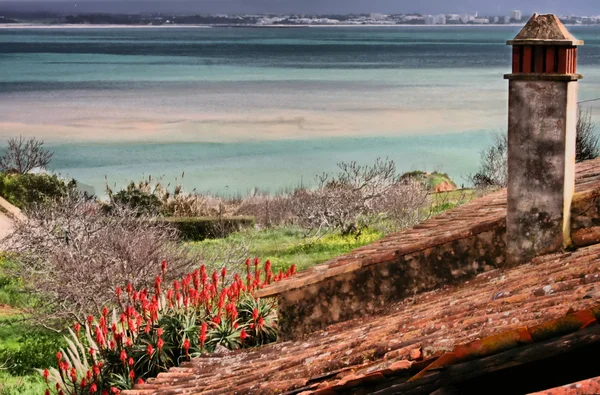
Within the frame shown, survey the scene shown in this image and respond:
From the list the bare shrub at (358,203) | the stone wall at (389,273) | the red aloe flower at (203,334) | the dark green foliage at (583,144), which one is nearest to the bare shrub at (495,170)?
the dark green foliage at (583,144)

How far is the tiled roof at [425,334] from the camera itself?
196 inches

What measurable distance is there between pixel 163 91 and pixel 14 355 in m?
111

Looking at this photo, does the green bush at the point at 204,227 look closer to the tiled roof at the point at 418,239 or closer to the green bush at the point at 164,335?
the green bush at the point at 164,335

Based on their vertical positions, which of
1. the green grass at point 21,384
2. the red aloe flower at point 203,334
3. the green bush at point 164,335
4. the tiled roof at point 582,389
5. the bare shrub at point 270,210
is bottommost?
the bare shrub at point 270,210

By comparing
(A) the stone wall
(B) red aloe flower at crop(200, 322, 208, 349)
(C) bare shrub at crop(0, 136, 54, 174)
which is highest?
(A) the stone wall

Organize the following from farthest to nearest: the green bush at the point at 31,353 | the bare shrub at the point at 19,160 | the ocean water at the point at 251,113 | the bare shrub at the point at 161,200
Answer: the ocean water at the point at 251,113 → the bare shrub at the point at 19,160 → the bare shrub at the point at 161,200 → the green bush at the point at 31,353

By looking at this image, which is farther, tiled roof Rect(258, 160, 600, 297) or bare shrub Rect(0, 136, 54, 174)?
bare shrub Rect(0, 136, 54, 174)

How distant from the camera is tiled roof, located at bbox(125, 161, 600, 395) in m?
4.98

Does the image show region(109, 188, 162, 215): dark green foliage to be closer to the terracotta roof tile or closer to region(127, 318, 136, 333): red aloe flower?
region(127, 318, 136, 333): red aloe flower

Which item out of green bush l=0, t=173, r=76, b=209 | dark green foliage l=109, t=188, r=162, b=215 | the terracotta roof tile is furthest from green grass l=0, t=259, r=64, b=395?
green bush l=0, t=173, r=76, b=209

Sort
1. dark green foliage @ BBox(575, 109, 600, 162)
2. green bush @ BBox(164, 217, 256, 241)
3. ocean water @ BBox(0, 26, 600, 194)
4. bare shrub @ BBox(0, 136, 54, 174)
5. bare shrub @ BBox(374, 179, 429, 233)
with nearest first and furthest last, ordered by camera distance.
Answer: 1. bare shrub @ BBox(374, 179, 429, 233)
2. dark green foliage @ BBox(575, 109, 600, 162)
3. green bush @ BBox(164, 217, 256, 241)
4. bare shrub @ BBox(0, 136, 54, 174)
5. ocean water @ BBox(0, 26, 600, 194)

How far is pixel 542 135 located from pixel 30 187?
95.6 ft

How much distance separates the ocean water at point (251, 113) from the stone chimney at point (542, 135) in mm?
42141

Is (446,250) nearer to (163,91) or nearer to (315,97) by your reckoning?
(315,97)
